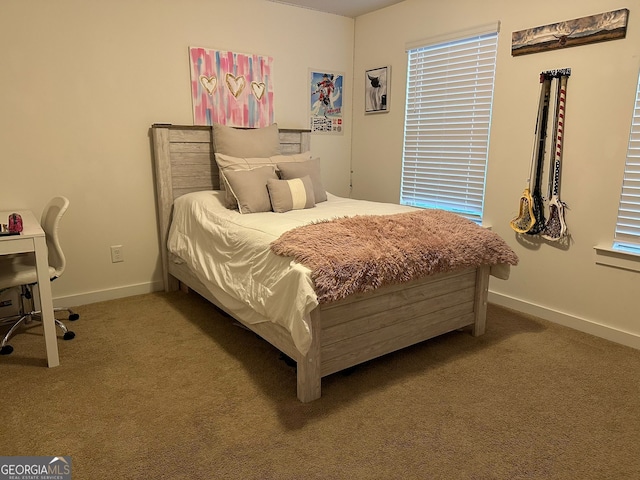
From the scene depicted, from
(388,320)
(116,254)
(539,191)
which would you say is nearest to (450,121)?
(539,191)

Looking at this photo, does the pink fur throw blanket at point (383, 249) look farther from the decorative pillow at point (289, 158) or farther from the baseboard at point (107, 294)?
the baseboard at point (107, 294)

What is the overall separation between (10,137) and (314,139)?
2.39m

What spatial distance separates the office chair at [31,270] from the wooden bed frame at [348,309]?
30.8 inches

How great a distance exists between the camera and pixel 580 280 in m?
2.79

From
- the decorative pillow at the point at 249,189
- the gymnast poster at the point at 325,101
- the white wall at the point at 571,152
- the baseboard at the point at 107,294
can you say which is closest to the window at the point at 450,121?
the white wall at the point at 571,152

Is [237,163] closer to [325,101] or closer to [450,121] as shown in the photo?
[325,101]

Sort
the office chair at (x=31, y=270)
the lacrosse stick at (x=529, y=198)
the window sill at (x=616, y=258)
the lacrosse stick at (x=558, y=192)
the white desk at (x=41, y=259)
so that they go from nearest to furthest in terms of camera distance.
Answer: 1. the white desk at (x=41, y=259)
2. the office chair at (x=31, y=270)
3. the window sill at (x=616, y=258)
4. the lacrosse stick at (x=558, y=192)
5. the lacrosse stick at (x=529, y=198)

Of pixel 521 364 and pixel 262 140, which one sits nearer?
pixel 521 364

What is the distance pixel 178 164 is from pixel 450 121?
2.16 meters

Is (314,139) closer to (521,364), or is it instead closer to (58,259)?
(58,259)

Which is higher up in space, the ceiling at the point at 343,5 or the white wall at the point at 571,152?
the ceiling at the point at 343,5

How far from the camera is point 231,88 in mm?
3584

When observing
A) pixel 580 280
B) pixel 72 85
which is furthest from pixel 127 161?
pixel 580 280

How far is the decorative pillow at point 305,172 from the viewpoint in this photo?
3.15 metres
